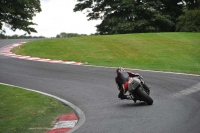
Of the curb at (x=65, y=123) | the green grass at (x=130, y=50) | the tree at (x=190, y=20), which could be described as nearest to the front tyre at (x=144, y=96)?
the curb at (x=65, y=123)

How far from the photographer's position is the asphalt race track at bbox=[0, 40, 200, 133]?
7.46m

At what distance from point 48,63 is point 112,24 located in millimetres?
25431

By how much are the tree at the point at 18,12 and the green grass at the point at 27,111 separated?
1026 cm

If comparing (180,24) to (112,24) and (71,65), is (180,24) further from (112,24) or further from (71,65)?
(71,65)

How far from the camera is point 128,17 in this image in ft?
148

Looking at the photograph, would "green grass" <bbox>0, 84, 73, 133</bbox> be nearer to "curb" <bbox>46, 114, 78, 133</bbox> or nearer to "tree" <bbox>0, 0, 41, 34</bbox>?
"curb" <bbox>46, 114, 78, 133</bbox>

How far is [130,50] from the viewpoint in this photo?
2658cm

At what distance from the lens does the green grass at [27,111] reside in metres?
8.43

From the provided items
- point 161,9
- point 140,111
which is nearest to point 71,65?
point 140,111

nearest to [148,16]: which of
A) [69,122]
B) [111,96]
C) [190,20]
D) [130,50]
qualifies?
[190,20]

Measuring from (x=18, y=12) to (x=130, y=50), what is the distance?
8.44m

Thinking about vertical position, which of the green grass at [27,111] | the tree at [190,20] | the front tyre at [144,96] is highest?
the tree at [190,20]

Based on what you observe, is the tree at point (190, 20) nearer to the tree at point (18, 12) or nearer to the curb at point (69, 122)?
the tree at point (18, 12)

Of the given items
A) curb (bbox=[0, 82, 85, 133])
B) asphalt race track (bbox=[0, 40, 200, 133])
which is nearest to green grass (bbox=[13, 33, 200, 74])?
asphalt race track (bbox=[0, 40, 200, 133])
